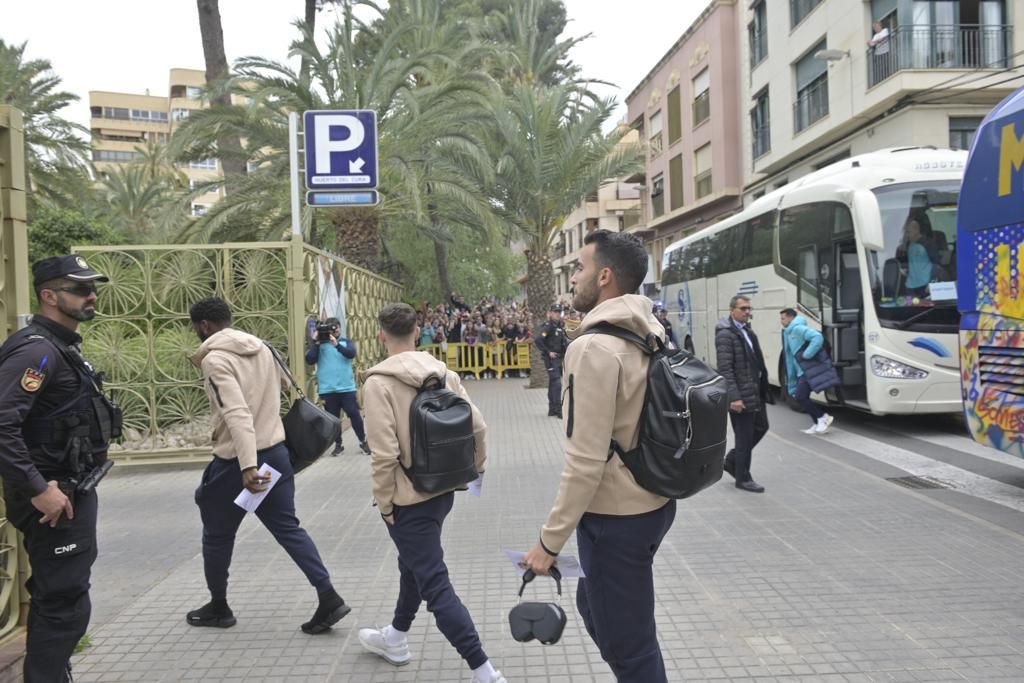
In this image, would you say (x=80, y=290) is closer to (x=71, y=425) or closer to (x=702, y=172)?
(x=71, y=425)

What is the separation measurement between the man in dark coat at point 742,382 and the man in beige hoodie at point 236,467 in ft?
13.1

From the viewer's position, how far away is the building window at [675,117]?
3596 cm

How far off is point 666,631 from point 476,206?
1282 cm

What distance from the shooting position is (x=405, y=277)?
27203mm

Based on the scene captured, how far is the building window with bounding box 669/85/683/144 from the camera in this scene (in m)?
36.0

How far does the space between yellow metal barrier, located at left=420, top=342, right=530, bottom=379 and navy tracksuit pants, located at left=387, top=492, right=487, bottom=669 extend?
17.8 m

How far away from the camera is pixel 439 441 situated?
3553mm

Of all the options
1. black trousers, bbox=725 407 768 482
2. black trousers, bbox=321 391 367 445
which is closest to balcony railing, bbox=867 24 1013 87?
black trousers, bbox=725 407 768 482

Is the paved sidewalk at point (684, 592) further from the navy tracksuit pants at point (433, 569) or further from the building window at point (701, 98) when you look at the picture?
the building window at point (701, 98)

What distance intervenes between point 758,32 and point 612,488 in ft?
99.2

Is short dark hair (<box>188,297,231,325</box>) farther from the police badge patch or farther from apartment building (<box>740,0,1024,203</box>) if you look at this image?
apartment building (<box>740,0,1024,203</box>)

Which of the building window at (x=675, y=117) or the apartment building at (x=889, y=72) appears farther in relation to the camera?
the building window at (x=675, y=117)

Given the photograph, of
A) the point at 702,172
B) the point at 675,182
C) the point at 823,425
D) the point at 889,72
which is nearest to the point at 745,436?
the point at 823,425

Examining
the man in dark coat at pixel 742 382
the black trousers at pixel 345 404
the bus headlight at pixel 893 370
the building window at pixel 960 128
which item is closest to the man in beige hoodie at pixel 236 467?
the man in dark coat at pixel 742 382
